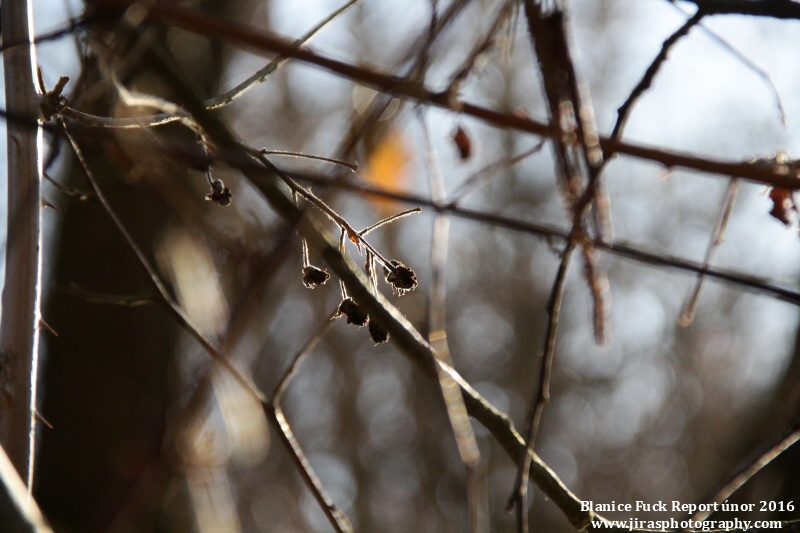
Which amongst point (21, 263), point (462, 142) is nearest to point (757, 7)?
point (462, 142)

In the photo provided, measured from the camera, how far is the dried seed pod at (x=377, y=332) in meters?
0.96

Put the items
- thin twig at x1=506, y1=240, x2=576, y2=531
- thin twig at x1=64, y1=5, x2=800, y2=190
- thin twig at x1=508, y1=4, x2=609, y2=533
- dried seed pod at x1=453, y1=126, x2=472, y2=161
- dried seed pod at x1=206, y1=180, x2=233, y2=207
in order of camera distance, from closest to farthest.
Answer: thin twig at x1=64, y1=5, x2=800, y2=190, thin twig at x1=508, y1=4, x2=609, y2=533, thin twig at x1=506, y1=240, x2=576, y2=531, dried seed pod at x1=206, y1=180, x2=233, y2=207, dried seed pod at x1=453, y1=126, x2=472, y2=161

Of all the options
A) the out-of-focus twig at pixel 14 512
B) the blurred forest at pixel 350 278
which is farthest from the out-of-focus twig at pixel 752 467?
the out-of-focus twig at pixel 14 512

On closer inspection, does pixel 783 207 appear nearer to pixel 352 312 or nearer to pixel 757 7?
pixel 757 7

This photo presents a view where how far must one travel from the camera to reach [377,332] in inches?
38.6

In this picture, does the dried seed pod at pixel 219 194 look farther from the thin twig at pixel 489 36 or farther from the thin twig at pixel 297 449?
the thin twig at pixel 489 36

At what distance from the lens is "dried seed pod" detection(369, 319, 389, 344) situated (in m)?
0.96

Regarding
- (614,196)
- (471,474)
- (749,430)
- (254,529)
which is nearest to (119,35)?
(471,474)

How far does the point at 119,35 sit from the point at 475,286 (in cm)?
1024

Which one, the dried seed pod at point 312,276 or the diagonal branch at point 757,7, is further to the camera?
the dried seed pod at point 312,276

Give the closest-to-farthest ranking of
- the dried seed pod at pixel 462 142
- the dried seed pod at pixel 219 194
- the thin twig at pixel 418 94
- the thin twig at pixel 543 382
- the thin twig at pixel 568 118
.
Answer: the thin twig at pixel 418 94 → the thin twig at pixel 568 118 → the thin twig at pixel 543 382 → the dried seed pod at pixel 219 194 → the dried seed pod at pixel 462 142

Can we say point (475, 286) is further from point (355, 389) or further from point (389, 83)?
point (389, 83)

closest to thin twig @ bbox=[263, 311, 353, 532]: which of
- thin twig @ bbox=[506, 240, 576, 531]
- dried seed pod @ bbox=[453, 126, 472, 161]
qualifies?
thin twig @ bbox=[506, 240, 576, 531]

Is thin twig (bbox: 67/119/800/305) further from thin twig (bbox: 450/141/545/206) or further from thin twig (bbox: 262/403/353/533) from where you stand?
thin twig (bbox: 262/403/353/533)
